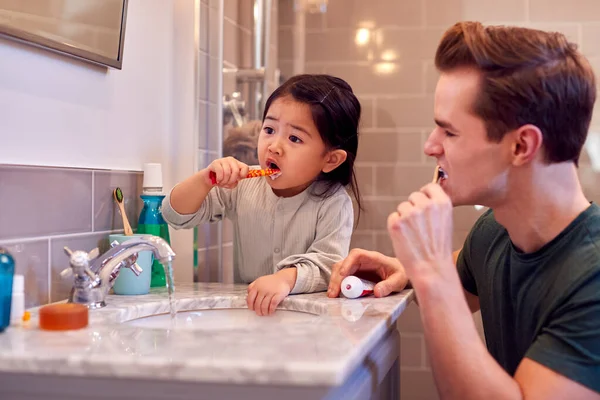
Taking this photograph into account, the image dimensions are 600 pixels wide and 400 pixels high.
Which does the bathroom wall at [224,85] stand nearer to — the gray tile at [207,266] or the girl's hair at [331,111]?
the gray tile at [207,266]

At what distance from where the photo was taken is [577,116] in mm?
1021

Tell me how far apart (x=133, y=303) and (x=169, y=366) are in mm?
Answer: 414

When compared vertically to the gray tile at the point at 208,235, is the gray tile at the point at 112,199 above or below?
above

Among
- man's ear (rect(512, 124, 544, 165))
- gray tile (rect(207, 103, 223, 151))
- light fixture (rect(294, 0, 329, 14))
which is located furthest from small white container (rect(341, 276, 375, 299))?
light fixture (rect(294, 0, 329, 14))

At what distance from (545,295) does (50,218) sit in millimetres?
750

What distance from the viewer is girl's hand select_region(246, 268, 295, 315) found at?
45.8 inches

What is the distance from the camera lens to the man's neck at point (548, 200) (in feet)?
3.36

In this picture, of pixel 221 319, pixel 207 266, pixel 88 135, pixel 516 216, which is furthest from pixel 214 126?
pixel 516 216

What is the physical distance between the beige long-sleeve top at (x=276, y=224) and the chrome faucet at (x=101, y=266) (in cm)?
24

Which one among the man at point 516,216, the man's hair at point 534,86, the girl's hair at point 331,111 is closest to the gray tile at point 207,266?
the girl's hair at point 331,111

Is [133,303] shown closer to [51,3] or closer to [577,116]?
[51,3]

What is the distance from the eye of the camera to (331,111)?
4.55 ft

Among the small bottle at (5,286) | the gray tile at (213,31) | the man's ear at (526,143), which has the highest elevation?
the gray tile at (213,31)

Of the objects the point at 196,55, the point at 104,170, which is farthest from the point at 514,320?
the point at 196,55
